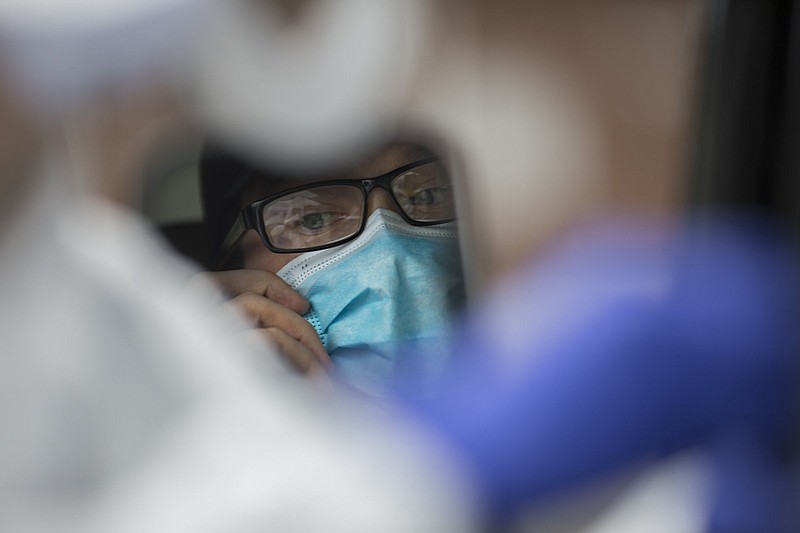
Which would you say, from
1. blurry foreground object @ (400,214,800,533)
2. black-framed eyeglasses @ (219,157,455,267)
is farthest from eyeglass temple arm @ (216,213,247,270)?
blurry foreground object @ (400,214,800,533)

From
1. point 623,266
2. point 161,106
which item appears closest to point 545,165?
point 623,266

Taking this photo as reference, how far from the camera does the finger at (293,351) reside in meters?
0.29

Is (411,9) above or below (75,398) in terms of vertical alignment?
above

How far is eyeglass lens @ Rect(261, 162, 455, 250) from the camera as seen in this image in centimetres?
30

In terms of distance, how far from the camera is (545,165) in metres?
0.41

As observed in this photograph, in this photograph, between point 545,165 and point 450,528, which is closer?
point 450,528

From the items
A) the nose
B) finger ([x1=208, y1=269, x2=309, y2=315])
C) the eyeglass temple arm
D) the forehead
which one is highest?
the forehead

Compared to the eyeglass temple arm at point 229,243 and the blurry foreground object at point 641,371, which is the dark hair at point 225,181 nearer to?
the eyeglass temple arm at point 229,243

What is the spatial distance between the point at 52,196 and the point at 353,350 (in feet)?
0.46

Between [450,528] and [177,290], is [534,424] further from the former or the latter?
[177,290]

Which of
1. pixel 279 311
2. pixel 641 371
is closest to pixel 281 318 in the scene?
pixel 279 311

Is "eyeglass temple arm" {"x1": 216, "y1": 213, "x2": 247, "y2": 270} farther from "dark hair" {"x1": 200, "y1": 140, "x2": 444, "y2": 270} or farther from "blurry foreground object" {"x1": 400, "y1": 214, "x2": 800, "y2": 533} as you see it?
"blurry foreground object" {"x1": 400, "y1": 214, "x2": 800, "y2": 533}

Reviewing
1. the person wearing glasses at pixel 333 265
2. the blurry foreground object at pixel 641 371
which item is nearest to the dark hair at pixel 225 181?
the person wearing glasses at pixel 333 265

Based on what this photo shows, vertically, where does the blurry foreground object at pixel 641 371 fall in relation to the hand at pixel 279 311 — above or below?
below
